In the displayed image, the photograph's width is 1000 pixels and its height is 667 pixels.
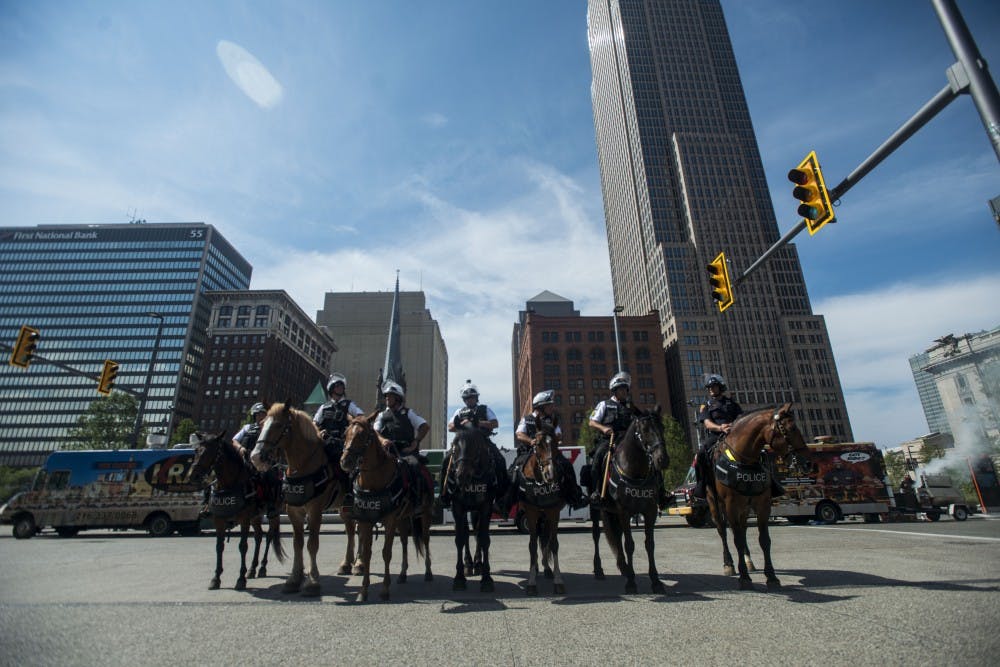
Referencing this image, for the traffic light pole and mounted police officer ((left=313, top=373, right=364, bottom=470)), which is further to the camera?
mounted police officer ((left=313, top=373, right=364, bottom=470))

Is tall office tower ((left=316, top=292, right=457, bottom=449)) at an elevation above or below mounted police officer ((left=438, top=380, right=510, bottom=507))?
above

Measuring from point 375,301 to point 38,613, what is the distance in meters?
192

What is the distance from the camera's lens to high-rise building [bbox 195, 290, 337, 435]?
115438 millimetres

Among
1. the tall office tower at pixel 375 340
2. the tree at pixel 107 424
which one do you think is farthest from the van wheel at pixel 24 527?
the tall office tower at pixel 375 340

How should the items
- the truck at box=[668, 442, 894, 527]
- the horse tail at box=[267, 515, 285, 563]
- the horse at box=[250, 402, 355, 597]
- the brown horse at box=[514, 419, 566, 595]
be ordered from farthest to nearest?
the truck at box=[668, 442, 894, 527] < the horse tail at box=[267, 515, 285, 563] < the brown horse at box=[514, 419, 566, 595] < the horse at box=[250, 402, 355, 597]

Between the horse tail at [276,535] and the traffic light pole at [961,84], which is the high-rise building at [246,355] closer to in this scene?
the horse tail at [276,535]

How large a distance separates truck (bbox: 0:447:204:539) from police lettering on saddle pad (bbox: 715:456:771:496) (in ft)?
81.9

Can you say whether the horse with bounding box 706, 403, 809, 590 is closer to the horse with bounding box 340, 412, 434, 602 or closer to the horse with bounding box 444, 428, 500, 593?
the horse with bounding box 444, 428, 500, 593

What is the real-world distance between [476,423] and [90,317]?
164m

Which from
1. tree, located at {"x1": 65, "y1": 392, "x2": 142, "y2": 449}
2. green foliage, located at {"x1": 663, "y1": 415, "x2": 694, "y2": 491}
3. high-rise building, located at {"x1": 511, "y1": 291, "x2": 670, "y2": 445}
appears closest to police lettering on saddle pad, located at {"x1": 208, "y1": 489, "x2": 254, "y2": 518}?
green foliage, located at {"x1": 663, "y1": 415, "x2": 694, "y2": 491}

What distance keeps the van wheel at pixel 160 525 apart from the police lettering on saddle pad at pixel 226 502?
19346 millimetres

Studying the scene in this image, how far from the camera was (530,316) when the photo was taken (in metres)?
104

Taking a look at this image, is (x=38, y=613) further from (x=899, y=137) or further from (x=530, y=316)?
(x=530, y=316)

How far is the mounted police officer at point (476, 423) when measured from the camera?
8.08 meters
